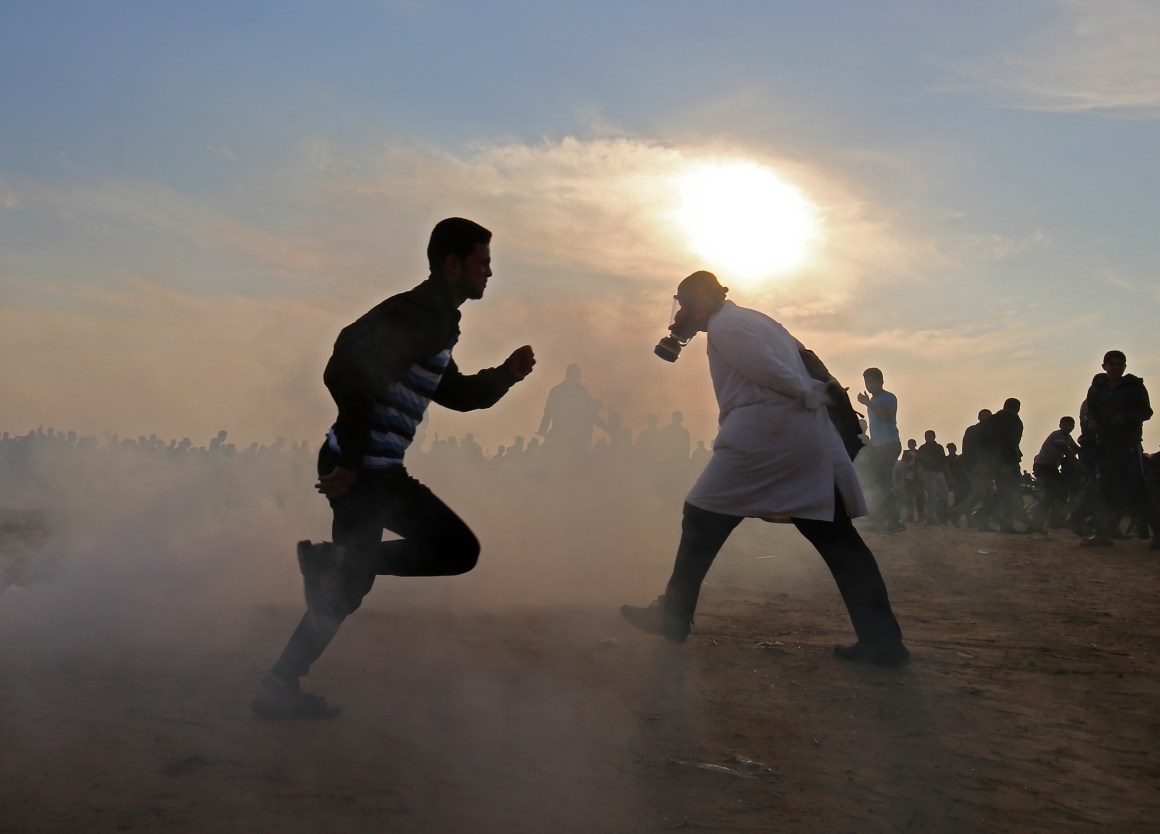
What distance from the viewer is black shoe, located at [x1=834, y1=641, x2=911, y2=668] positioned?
4633mm

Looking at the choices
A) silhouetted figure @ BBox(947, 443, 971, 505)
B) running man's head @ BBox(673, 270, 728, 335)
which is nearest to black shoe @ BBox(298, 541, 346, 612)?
running man's head @ BBox(673, 270, 728, 335)

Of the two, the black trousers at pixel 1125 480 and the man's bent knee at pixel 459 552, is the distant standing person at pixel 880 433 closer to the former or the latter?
the black trousers at pixel 1125 480

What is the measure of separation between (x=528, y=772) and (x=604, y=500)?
560 inches

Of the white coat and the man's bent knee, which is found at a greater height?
the white coat

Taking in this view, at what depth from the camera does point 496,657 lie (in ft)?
15.4

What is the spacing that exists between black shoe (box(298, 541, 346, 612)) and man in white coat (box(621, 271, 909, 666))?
73.1 inches

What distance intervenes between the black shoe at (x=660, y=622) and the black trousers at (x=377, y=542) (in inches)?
56.8

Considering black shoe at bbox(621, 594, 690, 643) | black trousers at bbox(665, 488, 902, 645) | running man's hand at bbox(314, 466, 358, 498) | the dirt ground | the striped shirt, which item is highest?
the striped shirt

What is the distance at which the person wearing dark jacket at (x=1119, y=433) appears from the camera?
9.60 m

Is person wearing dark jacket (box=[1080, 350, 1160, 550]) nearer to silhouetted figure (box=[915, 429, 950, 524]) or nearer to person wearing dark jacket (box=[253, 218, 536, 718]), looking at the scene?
silhouetted figure (box=[915, 429, 950, 524])

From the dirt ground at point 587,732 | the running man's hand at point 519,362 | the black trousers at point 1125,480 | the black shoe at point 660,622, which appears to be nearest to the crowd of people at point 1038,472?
the black trousers at point 1125,480

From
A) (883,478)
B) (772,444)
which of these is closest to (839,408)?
(772,444)

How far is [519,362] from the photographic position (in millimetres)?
4125

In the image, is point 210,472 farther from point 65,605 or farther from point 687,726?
point 687,726
